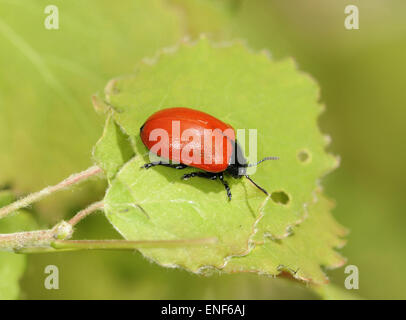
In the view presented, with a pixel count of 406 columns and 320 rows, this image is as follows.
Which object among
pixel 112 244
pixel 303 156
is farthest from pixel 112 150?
pixel 303 156

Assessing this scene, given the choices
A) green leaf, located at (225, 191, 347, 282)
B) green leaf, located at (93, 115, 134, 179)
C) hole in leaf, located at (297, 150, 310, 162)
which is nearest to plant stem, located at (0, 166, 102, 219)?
green leaf, located at (93, 115, 134, 179)

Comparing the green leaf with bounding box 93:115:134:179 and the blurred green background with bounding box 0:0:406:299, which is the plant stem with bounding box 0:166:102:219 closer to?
the green leaf with bounding box 93:115:134:179

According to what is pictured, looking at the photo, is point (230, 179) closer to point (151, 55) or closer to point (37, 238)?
point (37, 238)

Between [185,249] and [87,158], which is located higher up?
[87,158]

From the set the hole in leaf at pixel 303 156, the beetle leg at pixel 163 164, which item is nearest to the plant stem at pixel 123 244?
the beetle leg at pixel 163 164
